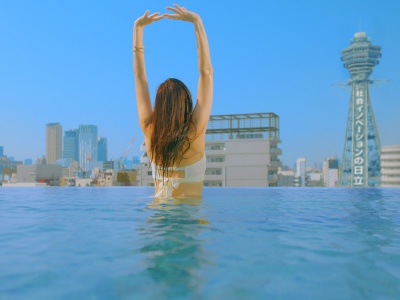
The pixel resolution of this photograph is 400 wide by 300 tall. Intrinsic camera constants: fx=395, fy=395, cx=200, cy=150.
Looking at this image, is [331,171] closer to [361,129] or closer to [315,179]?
[315,179]

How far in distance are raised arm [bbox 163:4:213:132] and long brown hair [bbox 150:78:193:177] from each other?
3.5 inches

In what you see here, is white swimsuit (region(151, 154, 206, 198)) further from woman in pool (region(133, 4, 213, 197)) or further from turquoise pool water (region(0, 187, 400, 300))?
turquoise pool water (region(0, 187, 400, 300))

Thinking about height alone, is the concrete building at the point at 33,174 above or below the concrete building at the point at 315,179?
above

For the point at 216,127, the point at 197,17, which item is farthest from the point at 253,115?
the point at 197,17

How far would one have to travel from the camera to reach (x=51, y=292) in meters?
1.43

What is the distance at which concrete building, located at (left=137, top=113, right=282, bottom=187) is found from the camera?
176 ft

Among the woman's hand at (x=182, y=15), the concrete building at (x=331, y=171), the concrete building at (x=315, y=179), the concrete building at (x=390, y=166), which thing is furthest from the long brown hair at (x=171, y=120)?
the concrete building at (x=331, y=171)

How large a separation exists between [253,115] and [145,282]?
171 feet

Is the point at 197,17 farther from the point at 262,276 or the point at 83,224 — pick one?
the point at 262,276

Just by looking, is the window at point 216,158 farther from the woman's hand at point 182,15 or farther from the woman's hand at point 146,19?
the woman's hand at point 182,15

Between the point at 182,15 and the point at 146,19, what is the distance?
43 cm

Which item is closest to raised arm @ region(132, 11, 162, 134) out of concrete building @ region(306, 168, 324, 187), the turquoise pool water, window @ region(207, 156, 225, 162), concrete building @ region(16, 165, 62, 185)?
the turquoise pool water

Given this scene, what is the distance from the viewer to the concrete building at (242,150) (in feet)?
176

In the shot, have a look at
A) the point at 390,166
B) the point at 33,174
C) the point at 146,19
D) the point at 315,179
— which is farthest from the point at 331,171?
the point at 146,19
